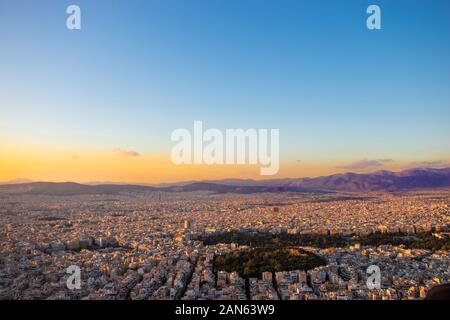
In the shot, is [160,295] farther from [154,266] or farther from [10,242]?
[10,242]

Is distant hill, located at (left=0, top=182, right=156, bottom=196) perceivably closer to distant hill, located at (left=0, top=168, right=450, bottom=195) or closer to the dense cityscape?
distant hill, located at (left=0, top=168, right=450, bottom=195)

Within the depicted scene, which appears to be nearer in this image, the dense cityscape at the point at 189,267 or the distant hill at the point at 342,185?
the dense cityscape at the point at 189,267

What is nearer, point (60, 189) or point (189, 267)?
point (189, 267)

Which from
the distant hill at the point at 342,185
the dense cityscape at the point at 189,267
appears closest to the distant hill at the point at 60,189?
the distant hill at the point at 342,185

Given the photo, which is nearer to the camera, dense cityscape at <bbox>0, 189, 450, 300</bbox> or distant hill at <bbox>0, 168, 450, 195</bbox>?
dense cityscape at <bbox>0, 189, 450, 300</bbox>

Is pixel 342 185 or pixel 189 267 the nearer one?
pixel 189 267

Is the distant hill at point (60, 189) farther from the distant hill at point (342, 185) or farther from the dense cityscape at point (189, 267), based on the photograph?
the dense cityscape at point (189, 267)

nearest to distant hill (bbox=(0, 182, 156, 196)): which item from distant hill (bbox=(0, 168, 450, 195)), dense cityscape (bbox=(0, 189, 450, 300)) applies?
distant hill (bbox=(0, 168, 450, 195))
